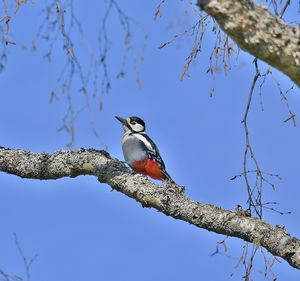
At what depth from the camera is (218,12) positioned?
2.14 m

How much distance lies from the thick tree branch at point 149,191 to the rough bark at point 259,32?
3.22 ft

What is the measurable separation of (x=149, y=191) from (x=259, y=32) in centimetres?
140

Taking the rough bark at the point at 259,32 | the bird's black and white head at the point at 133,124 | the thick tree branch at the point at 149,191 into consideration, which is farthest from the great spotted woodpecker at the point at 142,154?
the rough bark at the point at 259,32

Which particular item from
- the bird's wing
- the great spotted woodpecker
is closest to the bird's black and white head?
the great spotted woodpecker

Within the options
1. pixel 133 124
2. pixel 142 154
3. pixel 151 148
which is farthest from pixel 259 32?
pixel 133 124

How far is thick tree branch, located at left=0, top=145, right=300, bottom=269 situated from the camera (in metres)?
3.00

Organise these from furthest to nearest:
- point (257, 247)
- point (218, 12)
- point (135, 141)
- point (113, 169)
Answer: point (135, 141) → point (113, 169) → point (257, 247) → point (218, 12)

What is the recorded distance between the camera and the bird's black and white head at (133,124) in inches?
251

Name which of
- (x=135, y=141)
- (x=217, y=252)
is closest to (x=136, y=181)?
(x=217, y=252)

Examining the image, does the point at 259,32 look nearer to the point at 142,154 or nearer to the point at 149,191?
the point at 149,191

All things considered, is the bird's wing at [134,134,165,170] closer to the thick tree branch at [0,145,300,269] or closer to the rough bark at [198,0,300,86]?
the thick tree branch at [0,145,300,269]

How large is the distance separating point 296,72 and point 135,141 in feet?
12.8

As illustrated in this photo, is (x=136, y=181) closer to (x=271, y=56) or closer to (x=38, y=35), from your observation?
(x=38, y=35)

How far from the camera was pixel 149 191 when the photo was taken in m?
3.39
